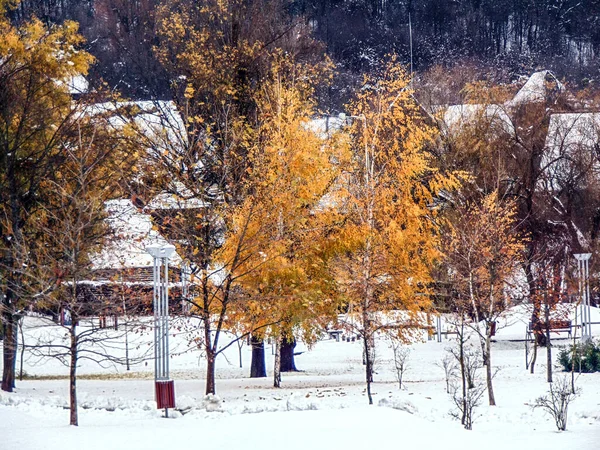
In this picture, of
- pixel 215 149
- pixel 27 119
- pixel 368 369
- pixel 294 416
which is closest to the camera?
pixel 294 416

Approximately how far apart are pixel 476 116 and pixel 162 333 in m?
19.2

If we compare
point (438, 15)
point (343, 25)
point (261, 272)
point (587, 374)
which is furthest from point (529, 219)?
point (438, 15)

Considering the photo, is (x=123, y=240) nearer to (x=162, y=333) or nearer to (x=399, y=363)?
(x=162, y=333)

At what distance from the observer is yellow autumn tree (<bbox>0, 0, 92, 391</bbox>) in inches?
857

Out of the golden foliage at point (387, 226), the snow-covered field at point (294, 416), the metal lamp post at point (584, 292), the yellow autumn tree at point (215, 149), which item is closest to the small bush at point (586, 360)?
the metal lamp post at point (584, 292)

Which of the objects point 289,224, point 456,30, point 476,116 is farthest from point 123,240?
point 456,30

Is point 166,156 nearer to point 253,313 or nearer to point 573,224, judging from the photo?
point 253,313

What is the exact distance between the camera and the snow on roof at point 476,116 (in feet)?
114

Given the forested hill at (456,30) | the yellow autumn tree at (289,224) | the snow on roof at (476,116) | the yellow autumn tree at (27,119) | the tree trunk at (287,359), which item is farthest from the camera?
the forested hill at (456,30)

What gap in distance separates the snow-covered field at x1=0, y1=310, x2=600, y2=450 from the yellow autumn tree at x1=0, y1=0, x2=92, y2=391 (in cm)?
359

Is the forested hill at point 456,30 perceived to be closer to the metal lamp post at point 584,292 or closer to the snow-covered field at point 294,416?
the metal lamp post at point 584,292

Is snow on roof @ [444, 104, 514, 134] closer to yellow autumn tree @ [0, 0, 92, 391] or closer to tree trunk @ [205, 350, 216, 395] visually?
yellow autumn tree @ [0, 0, 92, 391]

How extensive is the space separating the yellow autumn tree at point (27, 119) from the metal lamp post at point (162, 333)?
12.2ft

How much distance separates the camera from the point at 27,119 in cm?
2253
